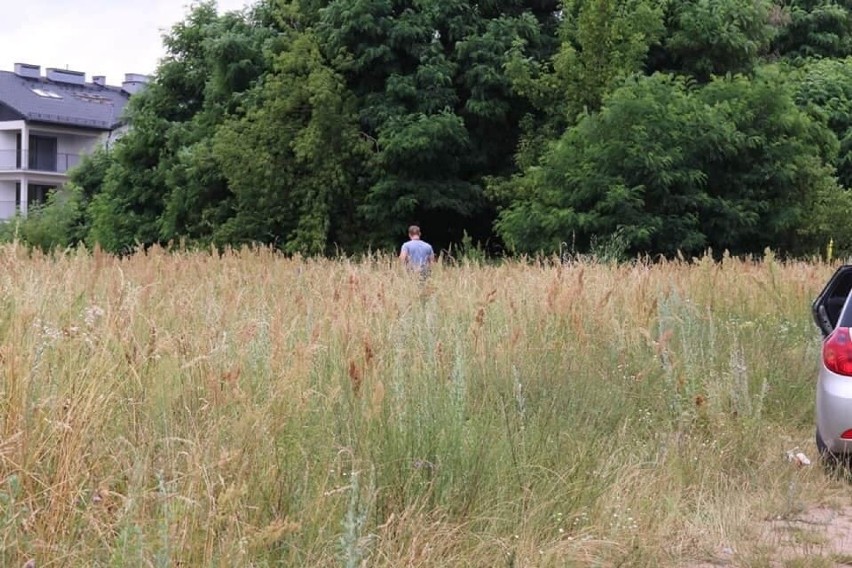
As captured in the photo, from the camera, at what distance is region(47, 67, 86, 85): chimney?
77562mm

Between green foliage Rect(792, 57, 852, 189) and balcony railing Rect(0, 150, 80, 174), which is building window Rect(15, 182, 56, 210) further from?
green foliage Rect(792, 57, 852, 189)

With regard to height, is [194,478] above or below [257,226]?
above

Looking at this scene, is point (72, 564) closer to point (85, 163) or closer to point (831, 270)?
point (831, 270)

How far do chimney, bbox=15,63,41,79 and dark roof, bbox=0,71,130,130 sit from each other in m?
0.19

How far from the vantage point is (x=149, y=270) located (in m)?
10.9

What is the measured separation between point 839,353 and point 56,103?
70.6 m

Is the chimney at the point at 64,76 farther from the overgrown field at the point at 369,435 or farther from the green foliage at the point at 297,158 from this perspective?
the overgrown field at the point at 369,435

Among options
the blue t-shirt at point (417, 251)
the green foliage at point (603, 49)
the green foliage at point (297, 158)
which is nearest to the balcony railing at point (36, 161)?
the green foliage at point (297, 158)

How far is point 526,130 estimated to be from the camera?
3525cm

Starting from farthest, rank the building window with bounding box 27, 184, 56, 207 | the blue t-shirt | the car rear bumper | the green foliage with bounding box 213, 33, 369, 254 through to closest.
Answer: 1. the building window with bounding box 27, 184, 56, 207
2. the green foliage with bounding box 213, 33, 369, 254
3. the blue t-shirt
4. the car rear bumper

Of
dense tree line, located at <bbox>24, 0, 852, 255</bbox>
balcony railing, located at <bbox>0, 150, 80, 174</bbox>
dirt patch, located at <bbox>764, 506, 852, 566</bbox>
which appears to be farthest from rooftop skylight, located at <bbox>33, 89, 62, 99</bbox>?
dirt patch, located at <bbox>764, 506, 852, 566</bbox>

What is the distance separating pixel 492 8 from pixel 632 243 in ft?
35.2

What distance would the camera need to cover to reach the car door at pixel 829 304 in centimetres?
942

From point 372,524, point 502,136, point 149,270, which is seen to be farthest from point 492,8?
point 372,524
